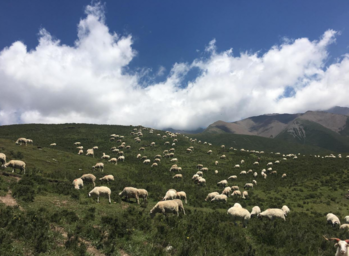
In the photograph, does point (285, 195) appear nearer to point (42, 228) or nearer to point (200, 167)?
point (200, 167)

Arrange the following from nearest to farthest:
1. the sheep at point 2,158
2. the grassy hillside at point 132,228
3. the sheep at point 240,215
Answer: the grassy hillside at point 132,228 → the sheep at point 240,215 → the sheep at point 2,158

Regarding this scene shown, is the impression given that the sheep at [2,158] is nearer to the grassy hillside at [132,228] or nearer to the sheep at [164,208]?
the grassy hillside at [132,228]

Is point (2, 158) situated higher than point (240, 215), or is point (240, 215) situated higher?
point (2, 158)

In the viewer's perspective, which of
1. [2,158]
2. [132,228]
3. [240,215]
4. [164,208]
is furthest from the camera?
[2,158]

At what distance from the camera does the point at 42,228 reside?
850cm

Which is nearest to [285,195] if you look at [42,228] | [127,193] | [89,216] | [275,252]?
[275,252]

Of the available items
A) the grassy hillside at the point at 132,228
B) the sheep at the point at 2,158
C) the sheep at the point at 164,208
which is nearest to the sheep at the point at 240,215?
the grassy hillside at the point at 132,228

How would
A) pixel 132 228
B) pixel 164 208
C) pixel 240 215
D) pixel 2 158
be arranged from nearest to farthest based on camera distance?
1. pixel 132 228
2. pixel 164 208
3. pixel 240 215
4. pixel 2 158

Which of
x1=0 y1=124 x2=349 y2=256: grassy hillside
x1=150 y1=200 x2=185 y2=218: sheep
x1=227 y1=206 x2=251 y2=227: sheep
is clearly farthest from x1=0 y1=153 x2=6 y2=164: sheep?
x1=227 y1=206 x2=251 y2=227: sheep

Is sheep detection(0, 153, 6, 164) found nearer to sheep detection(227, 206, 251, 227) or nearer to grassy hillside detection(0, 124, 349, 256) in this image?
grassy hillside detection(0, 124, 349, 256)

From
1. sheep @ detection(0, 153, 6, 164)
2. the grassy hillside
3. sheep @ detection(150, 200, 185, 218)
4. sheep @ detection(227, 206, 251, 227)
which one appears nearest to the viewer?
the grassy hillside

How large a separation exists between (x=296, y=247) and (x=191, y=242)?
279 inches

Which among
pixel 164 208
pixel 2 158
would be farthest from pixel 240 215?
pixel 2 158

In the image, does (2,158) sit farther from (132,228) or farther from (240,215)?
(240,215)
